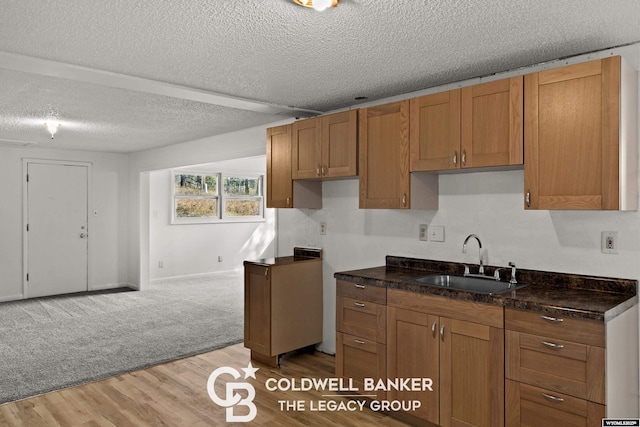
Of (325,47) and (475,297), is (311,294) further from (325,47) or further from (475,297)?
(325,47)

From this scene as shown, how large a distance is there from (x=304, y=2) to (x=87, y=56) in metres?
1.49

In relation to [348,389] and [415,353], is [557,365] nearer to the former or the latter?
[415,353]

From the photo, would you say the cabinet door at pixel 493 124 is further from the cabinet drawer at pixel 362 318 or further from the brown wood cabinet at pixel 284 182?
the brown wood cabinet at pixel 284 182

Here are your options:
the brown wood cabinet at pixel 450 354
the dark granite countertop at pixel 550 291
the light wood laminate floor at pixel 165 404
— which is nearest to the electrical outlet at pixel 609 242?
the dark granite countertop at pixel 550 291

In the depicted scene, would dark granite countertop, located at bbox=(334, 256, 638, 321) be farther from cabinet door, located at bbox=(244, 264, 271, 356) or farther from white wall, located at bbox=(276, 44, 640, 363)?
cabinet door, located at bbox=(244, 264, 271, 356)

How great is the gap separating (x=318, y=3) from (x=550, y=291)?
2019 millimetres

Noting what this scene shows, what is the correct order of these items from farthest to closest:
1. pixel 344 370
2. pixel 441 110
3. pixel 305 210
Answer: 1. pixel 305 210
2. pixel 344 370
3. pixel 441 110

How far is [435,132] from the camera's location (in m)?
3.07

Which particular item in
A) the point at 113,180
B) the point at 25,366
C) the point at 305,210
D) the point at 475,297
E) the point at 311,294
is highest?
the point at 113,180

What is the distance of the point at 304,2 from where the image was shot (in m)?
2.05

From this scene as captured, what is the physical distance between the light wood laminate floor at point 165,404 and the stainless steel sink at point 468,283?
97cm

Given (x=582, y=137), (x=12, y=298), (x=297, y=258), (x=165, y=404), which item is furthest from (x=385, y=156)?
(x=12, y=298)

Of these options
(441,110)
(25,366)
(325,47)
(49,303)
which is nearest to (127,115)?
(25,366)

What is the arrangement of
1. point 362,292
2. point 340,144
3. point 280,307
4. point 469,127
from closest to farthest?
point 469,127 → point 362,292 → point 340,144 → point 280,307
